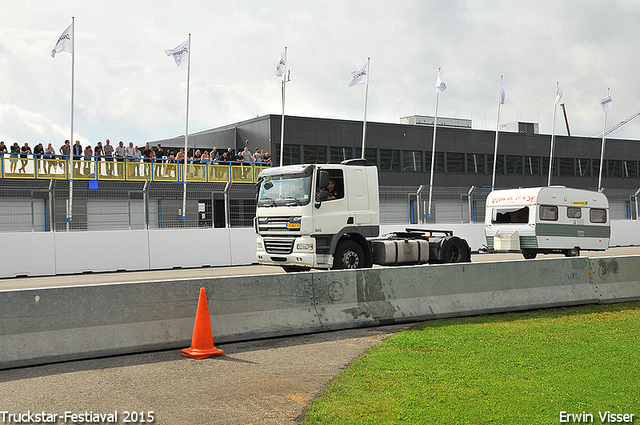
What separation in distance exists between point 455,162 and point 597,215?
76.7 feet

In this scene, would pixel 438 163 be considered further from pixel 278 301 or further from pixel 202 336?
pixel 202 336

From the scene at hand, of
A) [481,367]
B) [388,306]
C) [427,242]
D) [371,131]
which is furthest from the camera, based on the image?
[371,131]

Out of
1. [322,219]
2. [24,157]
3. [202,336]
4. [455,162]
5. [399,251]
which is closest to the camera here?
[202,336]

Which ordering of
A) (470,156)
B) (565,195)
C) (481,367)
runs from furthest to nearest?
(470,156) → (565,195) → (481,367)

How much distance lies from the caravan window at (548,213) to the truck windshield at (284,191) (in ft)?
31.9

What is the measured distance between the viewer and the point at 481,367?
6781mm

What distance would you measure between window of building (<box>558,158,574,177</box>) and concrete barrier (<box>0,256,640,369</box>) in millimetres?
42532

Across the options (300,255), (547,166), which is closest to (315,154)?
(547,166)

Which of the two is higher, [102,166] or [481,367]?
[102,166]

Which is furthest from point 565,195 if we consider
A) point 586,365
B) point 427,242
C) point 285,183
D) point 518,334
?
point 586,365

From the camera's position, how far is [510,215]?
2161cm

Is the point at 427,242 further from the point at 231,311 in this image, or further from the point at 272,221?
the point at 231,311

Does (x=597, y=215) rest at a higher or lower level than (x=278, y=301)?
higher

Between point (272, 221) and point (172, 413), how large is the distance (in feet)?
33.9
